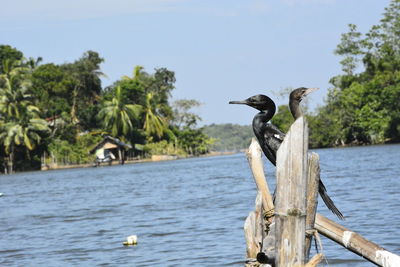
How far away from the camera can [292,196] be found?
5516 millimetres

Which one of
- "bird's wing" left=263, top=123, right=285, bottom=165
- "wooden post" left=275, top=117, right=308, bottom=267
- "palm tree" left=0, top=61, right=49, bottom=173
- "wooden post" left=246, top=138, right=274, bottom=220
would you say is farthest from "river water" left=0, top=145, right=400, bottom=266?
"palm tree" left=0, top=61, right=49, bottom=173

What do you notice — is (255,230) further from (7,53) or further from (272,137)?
(7,53)

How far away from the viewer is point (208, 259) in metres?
15.1

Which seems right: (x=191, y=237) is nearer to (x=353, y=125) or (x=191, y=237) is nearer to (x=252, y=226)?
(x=252, y=226)

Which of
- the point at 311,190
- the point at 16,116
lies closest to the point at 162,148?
the point at 16,116

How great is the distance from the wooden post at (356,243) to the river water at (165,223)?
23.2 feet

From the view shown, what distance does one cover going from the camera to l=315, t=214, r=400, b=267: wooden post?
6.70 m

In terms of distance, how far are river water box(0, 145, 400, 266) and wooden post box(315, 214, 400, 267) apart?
279 inches

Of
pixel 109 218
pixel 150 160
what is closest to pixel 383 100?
pixel 150 160

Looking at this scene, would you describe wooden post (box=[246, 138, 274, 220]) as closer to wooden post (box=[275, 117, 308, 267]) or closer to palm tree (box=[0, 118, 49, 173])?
wooden post (box=[275, 117, 308, 267])

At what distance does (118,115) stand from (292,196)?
81983mm

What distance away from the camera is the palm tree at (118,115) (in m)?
Answer: 86.6

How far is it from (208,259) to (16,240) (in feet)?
25.7

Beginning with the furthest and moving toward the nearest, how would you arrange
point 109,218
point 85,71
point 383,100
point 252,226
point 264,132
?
point 85,71 < point 383,100 < point 109,218 < point 264,132 < point 252,226
